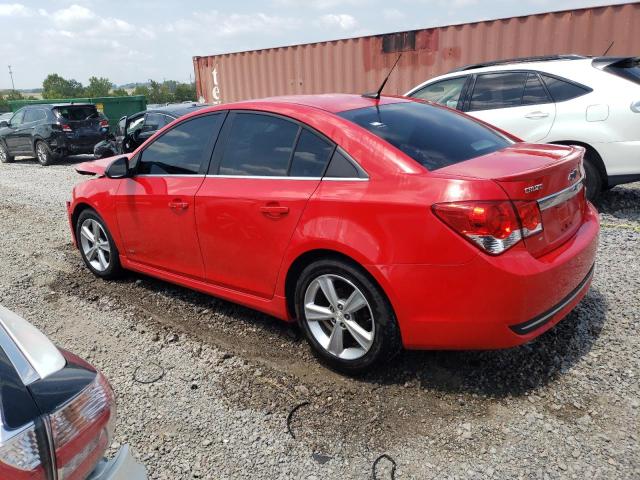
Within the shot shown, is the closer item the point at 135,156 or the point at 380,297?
the point at 380,297

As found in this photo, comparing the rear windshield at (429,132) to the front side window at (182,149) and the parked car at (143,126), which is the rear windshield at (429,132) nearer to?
the front side window at (182,149)

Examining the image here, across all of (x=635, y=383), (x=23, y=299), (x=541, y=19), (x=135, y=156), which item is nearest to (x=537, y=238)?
(x=635, y=383)

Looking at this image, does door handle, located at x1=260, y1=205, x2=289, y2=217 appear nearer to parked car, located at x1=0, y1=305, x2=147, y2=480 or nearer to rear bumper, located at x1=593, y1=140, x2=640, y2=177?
parked car, located at x1=0, y1=305, x2=147, y2=480

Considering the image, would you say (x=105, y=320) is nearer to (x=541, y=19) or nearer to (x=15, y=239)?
(x=15, y=239)

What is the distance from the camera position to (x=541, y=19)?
9688 mm

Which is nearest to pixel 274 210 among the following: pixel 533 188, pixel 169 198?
pixel 169 198

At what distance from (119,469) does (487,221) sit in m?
1.78

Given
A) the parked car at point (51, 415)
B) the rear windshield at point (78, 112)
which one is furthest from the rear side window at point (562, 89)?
the rear windshield at point (78, 112)

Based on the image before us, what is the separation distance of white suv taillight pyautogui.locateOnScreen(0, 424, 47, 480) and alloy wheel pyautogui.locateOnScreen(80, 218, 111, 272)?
3.48 metres

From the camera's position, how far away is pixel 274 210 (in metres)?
3.05

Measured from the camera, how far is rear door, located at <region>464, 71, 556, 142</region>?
233 inches

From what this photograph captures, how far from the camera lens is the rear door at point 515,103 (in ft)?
19.4

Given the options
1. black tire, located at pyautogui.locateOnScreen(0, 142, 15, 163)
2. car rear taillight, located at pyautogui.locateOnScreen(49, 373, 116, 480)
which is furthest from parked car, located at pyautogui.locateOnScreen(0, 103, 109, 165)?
car rear taillight, located at pyautogui.locateOnScreen(49, 373, 116, 480)

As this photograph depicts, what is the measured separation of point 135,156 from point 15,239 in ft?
10.3
